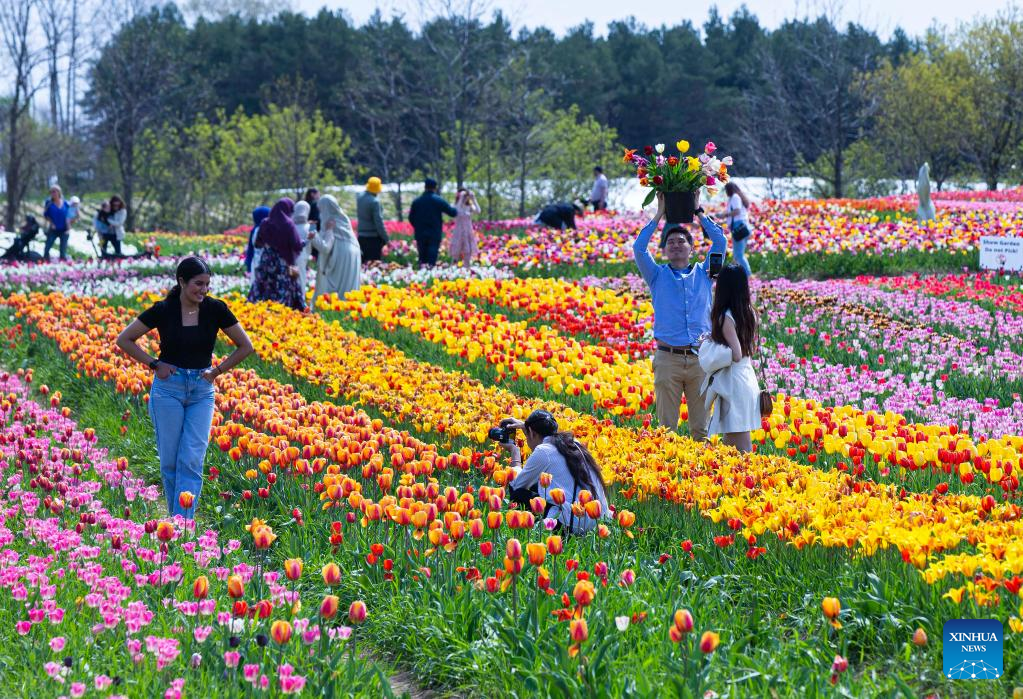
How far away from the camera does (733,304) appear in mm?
7711

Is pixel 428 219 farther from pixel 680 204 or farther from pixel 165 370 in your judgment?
pixel 165 370

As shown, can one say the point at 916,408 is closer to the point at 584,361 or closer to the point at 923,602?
the point at 584,361

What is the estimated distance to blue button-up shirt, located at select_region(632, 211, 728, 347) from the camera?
8.37m

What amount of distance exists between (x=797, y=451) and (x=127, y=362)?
6.27 metres

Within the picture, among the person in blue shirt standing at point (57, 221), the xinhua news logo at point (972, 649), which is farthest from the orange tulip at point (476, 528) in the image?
the person in blue shirt standing at point (57, 221)

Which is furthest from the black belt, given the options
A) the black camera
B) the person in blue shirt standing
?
the person in blue shirt standing

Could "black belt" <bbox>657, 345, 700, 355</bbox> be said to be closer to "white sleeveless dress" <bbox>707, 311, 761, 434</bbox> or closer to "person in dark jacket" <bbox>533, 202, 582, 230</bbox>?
"white sleeveless dress" <bbox>707, 311, 761, 434</bbox>

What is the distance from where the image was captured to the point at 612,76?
6378 centimetres

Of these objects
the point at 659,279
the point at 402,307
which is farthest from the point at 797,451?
the point at 402,307

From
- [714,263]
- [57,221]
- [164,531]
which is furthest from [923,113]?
[164,531]

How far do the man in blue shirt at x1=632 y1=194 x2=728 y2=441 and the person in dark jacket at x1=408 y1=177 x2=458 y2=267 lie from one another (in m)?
10.3

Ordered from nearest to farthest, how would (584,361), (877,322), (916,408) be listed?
(916,408)
(584,361)
(877,322)

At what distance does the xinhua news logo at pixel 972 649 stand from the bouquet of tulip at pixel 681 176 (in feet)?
17.4

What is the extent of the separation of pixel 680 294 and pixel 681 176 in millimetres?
1413
